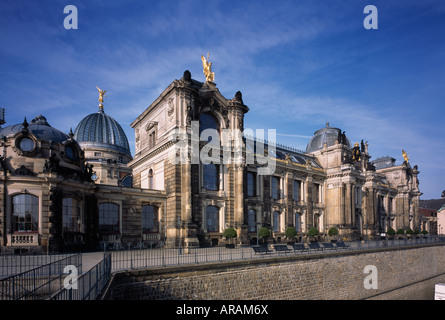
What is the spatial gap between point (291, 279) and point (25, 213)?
787 inches

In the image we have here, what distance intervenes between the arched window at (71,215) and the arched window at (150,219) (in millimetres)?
6376

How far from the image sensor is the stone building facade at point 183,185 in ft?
86.1

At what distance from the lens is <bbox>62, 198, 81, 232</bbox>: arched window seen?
2772 centimetres

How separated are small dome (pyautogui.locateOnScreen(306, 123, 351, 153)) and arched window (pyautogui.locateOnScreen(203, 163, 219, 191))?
89.2 feet

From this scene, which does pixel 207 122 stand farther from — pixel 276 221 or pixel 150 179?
pixel 276 221

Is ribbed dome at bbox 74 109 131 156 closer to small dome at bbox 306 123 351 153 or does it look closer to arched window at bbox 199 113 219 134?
arched window at bbox 199 113 219 134

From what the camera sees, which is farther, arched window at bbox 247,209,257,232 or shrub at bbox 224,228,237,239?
arched window at bbox 247,209,257,232

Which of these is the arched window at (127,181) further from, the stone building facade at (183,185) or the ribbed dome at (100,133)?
the ribbed dome at (100,133)

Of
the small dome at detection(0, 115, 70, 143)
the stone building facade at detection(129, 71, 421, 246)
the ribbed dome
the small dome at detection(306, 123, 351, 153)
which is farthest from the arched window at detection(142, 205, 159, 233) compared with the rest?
the small dome at detection(306, 123, 351, 153)

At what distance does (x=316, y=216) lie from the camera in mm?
51844

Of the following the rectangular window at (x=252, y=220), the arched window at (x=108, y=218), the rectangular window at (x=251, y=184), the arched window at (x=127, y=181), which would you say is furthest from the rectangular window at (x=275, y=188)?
the arched window at (x=127, y=181)

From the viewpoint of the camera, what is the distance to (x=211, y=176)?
36.0 m
